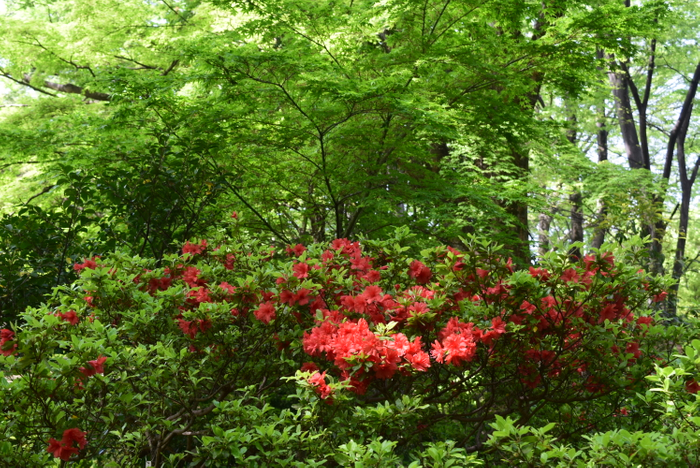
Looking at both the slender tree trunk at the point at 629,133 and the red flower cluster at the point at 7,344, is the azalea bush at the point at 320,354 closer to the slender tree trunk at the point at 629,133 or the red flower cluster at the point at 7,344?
the red flower cluster at the point at 7,344

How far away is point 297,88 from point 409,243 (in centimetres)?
175

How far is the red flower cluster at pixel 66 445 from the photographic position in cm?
199

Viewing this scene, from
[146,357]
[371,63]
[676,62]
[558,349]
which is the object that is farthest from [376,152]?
[676,62]

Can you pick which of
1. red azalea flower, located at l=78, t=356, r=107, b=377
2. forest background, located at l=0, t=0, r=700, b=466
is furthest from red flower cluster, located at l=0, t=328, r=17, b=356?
forest background, located at l=0, t=0, r=700, b=466

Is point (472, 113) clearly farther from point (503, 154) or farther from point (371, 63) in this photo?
point (503, 154)

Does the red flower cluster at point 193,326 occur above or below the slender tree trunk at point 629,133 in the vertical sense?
below

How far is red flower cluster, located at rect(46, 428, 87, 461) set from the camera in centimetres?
199

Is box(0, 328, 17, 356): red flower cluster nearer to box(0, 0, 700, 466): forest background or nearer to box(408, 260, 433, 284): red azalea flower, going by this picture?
box(0, 0, 700, 466): forest background

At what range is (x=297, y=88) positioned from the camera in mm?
4473

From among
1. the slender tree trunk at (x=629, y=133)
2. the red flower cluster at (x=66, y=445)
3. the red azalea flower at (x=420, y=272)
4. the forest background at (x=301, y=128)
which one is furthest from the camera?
the slender tree trunk at (x=629, y=133)

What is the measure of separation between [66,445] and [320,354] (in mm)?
1105

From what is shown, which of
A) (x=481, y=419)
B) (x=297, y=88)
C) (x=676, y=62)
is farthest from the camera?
(x=676, y=62)

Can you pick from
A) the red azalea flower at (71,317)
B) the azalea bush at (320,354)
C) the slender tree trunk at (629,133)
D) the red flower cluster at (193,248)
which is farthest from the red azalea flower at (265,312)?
the slender tree trunk at (629,133)

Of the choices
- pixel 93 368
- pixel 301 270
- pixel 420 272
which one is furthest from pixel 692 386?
pixel 93 368
